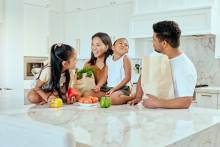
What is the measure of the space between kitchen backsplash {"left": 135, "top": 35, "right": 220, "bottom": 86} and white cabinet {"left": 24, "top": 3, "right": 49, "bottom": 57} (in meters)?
2.35

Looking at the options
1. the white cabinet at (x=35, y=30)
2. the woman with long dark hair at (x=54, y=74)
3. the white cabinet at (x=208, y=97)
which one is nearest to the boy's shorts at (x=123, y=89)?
the woman with long dark hair at (x=54, y=74)

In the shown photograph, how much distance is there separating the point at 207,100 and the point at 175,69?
217 centimetres

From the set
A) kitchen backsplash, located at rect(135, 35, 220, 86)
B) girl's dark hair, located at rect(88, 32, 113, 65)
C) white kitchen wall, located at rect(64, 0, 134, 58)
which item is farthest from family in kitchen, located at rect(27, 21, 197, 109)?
white kitchen wall, located at rect(64, 0, 134, 58)

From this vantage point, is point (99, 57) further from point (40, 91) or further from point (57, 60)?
point (40, 91)

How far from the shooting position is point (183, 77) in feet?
5.89

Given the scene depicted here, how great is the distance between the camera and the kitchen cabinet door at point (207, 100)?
3.73 meters

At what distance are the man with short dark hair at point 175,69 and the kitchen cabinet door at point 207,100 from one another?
204 centimetres

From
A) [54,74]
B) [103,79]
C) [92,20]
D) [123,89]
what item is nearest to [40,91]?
[54,74]

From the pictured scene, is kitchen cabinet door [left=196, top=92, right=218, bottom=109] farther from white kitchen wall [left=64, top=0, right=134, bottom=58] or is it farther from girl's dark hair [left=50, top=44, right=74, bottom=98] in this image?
girl's dark hair [left=50, top=44, right=74, bottom=98]

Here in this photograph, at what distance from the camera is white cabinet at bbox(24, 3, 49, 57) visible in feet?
16.0

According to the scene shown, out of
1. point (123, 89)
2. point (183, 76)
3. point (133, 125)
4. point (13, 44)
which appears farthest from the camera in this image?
point (13, 44)

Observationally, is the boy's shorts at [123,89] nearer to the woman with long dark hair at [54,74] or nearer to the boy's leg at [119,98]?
the boy's leg at [119,98]

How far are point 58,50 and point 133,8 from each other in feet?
10.3

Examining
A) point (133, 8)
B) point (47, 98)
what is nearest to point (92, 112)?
point (47, 98)
